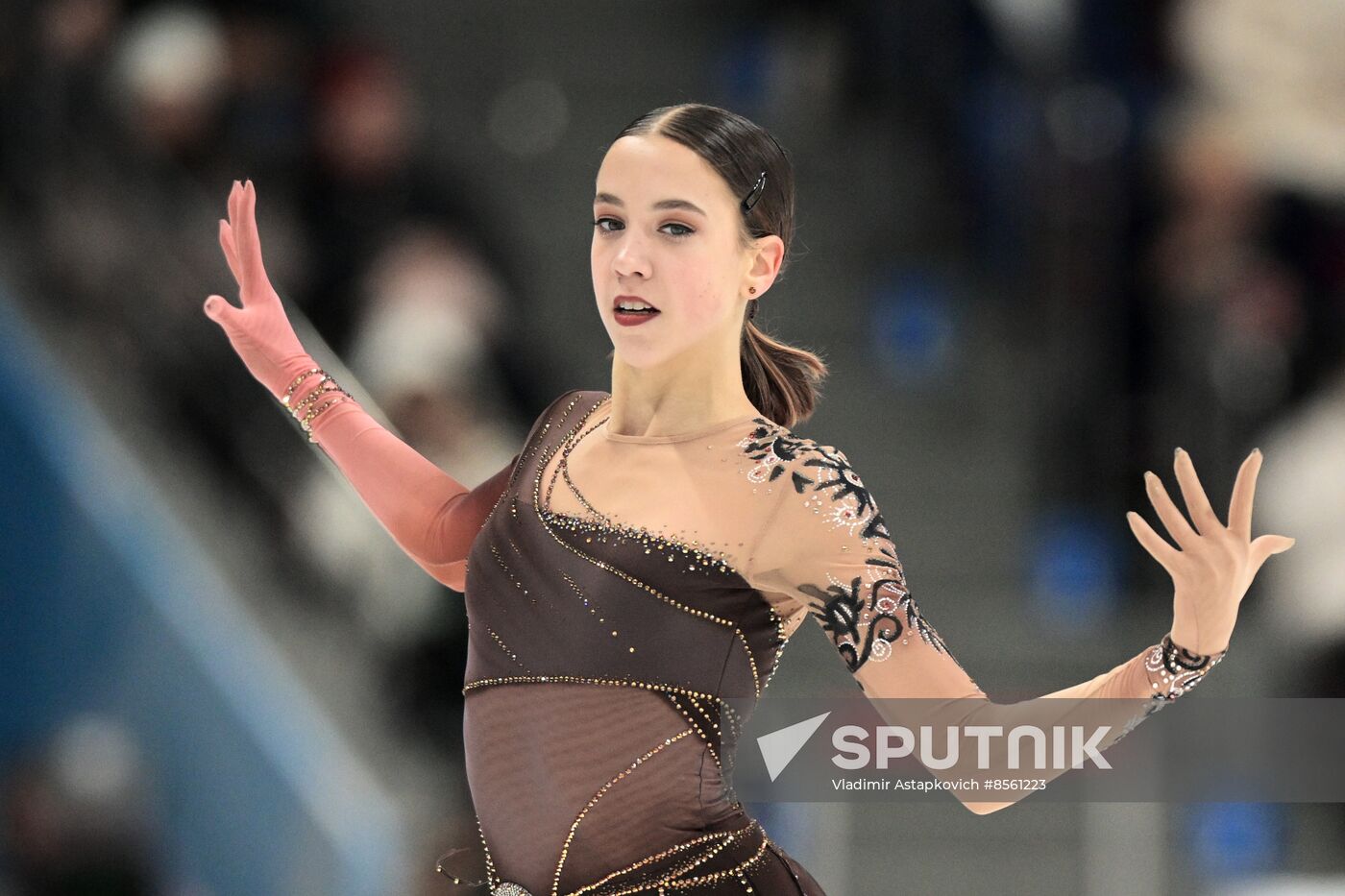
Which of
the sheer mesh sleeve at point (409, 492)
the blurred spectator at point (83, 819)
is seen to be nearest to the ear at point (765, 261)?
the sheer mesh sleeve at point (409, 492)

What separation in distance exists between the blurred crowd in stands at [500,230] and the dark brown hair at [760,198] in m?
1.91

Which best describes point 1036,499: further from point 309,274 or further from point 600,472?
point 600,472

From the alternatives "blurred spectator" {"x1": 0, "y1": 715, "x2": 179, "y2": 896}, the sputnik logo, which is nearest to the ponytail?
the sputnik logo

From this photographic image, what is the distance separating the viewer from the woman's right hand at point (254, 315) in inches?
90.9

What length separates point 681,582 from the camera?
6.03 feet

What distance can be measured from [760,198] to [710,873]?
718 mm

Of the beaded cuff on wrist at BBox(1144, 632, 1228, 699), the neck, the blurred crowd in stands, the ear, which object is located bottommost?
the beaded cuff on wrist at BBox(1144, 632, 1228, 699)

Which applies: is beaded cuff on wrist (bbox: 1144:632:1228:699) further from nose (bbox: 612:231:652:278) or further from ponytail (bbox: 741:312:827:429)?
nose (bbox: 612:231:652:278)

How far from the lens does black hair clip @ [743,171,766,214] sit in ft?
6.40

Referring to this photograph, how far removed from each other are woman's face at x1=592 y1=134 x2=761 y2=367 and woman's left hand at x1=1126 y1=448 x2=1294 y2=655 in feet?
1.67

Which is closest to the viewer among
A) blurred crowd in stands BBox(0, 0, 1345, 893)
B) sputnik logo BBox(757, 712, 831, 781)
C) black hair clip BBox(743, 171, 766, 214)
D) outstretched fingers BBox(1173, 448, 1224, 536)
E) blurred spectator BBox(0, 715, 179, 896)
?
outstretched fingers BBox(1173, 448, 1224, 536)

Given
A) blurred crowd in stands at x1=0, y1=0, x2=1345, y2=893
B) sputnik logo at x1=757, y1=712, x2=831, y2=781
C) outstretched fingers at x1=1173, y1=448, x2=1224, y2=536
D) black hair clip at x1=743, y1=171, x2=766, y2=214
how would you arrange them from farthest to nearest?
blurred crowd in stands at x1=0, y1=0, x2=1345, y2=893
sputnik logo at x1=757, y1=712, x2=831, y2=781
black hair clip at x1=743, y1=171, x2=766, y2=214
outstretched fingers at x1=1173, y1=448, x2=1224, y2=536

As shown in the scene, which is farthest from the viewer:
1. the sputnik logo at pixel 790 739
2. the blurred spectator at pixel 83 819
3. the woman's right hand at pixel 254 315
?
the blurred spectator at pixel 83 819

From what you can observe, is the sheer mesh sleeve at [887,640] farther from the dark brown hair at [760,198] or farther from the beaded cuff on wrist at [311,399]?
the beaded cuff on wrist at [311,399]
